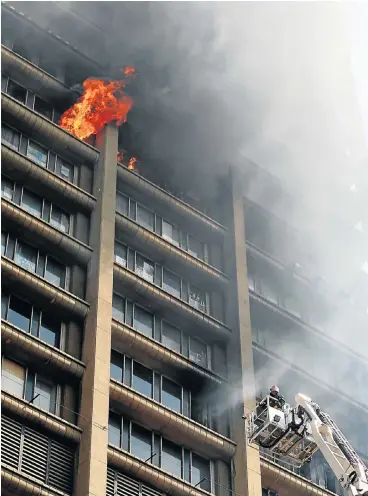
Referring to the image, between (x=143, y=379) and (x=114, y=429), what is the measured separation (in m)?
3.69

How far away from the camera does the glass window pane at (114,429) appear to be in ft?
166

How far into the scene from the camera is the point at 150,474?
162 feet

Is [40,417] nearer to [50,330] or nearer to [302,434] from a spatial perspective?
[50,330]

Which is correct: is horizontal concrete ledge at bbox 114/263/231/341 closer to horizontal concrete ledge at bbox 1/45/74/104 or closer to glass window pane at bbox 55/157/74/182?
glass window pane at bbox 55/157/74/182

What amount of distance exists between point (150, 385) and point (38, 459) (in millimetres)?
8084

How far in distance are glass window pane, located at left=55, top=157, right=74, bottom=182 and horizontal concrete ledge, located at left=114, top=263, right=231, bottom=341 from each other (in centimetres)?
611

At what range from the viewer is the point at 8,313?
168 ft

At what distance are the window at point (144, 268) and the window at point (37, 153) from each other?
6289mm

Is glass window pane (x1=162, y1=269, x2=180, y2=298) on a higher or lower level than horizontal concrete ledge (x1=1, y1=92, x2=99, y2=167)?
lower

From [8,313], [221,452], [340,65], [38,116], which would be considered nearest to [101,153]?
[38,116]

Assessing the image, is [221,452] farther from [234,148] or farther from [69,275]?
[234,148]

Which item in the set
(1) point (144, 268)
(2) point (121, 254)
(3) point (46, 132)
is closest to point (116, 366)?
(2) point (121, 254)

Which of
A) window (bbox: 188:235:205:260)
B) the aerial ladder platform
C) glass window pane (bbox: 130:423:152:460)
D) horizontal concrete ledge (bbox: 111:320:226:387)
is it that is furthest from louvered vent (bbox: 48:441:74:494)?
window (bbox: 188:235:205:260)

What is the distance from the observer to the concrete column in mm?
46719
